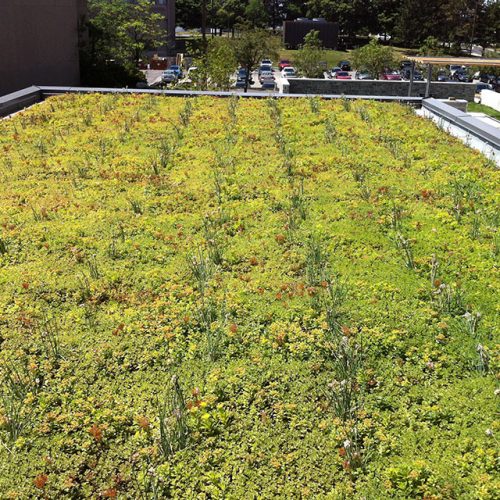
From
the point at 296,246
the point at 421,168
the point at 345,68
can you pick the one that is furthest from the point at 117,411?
the point at 345,68

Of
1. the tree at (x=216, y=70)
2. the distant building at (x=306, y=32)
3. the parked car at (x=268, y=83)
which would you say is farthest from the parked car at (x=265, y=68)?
the tree at (x=216, y=70)

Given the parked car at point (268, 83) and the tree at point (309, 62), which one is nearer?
the tree at point (309, 62)

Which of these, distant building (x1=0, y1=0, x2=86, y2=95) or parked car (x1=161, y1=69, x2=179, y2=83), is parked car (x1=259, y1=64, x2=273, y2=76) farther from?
distant building (x1=0, y1=0, x2=86, y2=95)

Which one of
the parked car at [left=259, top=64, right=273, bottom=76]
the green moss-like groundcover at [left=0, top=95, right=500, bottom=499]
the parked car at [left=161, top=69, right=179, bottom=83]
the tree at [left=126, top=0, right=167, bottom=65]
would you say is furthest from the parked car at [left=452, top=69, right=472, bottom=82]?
the green moss-like groundcover at [left=0, top=95, right=500, bottom=499]

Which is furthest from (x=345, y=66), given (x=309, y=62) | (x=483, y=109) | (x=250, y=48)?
(x=483, y=109)

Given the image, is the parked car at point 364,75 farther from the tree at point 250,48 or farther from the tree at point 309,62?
the tree at point 250,48

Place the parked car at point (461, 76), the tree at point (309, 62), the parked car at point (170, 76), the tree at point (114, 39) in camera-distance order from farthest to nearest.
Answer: the parked car at point (461, 76) < the parked car at point (170, 76) < the tree at point (309, 62) < the tree at point (114, 39)

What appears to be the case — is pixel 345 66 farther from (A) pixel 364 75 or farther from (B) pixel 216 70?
(B) pixel 216 70
